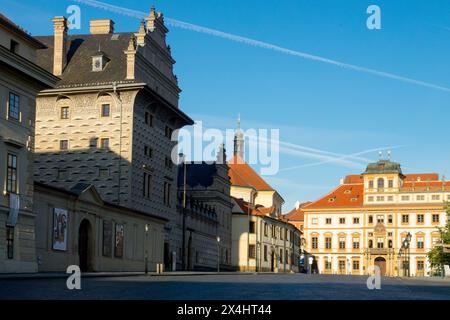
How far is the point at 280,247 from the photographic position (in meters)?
134

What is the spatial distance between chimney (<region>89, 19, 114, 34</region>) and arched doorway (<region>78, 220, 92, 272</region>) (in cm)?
2717

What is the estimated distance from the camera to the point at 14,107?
42.2 meters

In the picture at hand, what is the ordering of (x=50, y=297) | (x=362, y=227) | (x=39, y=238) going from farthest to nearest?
1. (x=362, y=227)
2. (x=39, y=238)
3. (x=50, y=297)

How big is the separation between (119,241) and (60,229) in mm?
10119

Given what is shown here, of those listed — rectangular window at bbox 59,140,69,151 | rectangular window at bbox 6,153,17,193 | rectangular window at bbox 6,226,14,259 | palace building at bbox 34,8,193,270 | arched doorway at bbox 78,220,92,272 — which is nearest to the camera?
rectangular window at bbox 6,226,14,259

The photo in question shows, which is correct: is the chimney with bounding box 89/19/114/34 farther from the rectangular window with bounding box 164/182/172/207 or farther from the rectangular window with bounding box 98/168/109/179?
the rectangular window with bounding box 164/182/172/207

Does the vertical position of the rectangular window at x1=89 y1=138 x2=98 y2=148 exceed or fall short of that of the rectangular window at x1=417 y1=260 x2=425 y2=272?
it exceeds it

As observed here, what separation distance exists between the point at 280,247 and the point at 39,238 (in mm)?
91113

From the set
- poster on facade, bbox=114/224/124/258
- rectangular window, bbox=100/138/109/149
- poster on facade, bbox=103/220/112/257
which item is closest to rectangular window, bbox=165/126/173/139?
rectangular window, bbox=100/138/109/149

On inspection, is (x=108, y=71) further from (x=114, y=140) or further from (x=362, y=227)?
(x=362, y=227)

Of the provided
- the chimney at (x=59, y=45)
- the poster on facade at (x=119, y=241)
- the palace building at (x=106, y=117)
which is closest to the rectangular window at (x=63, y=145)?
the palace building at (x=106, y=117)

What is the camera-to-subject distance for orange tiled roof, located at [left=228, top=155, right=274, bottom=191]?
132 metres

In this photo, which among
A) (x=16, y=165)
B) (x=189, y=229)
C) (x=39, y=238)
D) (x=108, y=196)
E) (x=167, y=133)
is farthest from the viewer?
(x=189, y=229)
